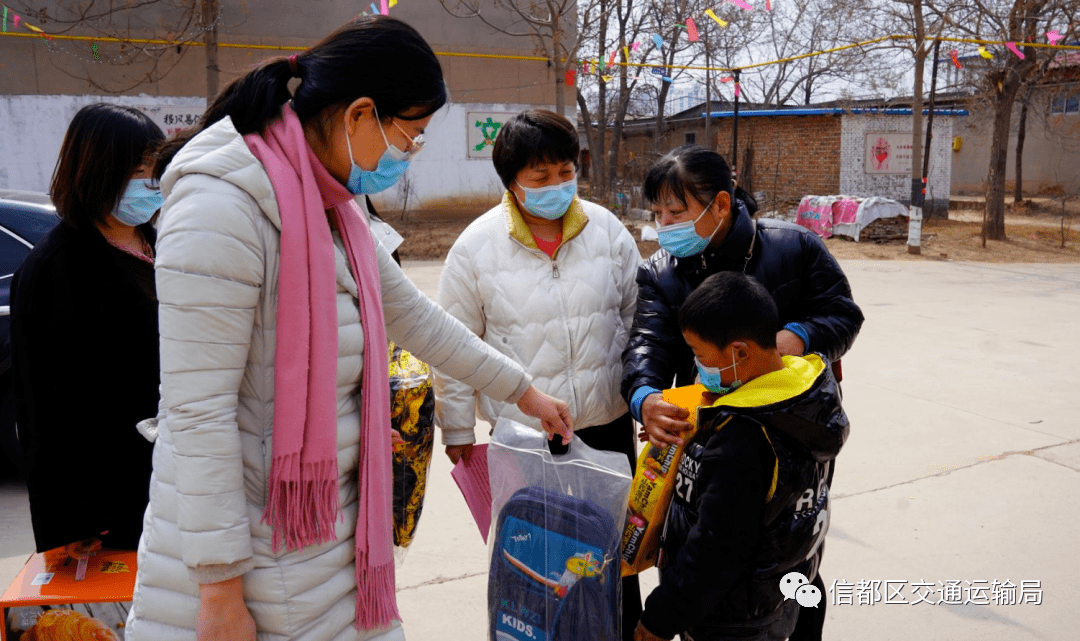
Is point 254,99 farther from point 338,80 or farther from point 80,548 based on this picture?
point 80,548

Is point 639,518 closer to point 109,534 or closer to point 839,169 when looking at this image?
point 109,534

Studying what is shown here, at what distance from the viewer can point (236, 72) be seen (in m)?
13.4

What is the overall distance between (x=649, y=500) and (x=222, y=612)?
113 cm

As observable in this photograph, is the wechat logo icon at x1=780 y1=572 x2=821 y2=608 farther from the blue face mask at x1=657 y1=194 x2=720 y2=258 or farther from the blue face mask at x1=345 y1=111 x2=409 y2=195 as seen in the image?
the blue face mask at x1=345 y1=111 x2=409 y2=195

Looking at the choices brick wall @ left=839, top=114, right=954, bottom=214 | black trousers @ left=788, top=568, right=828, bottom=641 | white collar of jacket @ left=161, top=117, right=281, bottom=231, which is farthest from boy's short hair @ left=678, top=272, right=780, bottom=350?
brick wall @ left=839, top=114, right=954, bottom=214

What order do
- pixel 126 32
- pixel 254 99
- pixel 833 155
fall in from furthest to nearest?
1. pixel 833 155
2. pixel 126 32
3. pixel 254 99

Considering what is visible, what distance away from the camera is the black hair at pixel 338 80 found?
144cm

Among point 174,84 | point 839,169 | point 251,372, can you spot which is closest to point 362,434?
point 251,372

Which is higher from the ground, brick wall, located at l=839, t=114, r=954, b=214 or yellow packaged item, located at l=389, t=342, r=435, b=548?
brick wall, located at l=839, t=114, r=954, b=214

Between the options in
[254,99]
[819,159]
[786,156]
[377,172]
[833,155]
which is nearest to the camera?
[254,99]

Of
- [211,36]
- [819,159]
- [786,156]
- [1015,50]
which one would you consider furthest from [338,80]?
[786,156]

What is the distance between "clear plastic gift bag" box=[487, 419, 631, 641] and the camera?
200cm

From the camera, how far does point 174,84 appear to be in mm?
15773

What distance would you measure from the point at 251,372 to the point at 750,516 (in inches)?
43.1
